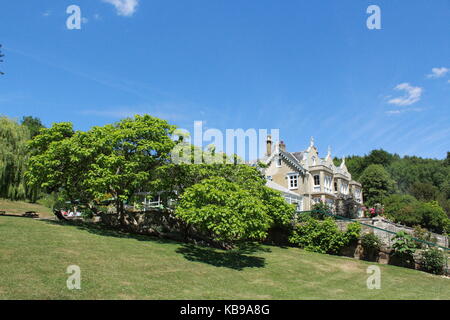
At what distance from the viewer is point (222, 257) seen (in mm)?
23172

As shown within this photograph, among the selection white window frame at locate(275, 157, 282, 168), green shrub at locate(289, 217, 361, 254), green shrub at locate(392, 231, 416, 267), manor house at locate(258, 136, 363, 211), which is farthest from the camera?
white window frame at locate(275, 157, 282, 168)

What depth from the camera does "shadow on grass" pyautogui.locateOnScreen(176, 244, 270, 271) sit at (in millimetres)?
21453

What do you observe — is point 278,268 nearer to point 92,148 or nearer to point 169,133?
point 169,133

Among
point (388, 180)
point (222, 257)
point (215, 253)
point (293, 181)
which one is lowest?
point (222, 257)

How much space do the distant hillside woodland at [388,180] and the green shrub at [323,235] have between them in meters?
24.0

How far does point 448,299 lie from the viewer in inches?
658

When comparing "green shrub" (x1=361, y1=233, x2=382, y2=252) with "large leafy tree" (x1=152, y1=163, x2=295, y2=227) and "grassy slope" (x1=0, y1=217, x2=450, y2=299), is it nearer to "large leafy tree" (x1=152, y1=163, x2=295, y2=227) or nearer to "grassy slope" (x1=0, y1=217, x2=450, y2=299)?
"grassy slope" (x1=0, y1=217, x2=450, y2=299)

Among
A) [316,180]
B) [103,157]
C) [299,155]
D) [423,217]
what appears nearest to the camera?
[103,157]

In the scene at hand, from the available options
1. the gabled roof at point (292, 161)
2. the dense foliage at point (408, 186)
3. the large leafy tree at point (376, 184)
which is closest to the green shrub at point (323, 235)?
the gabled roof at point (292, 161)

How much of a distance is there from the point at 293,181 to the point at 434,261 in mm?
26246

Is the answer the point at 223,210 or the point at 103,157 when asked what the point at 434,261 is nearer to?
the point at 223,210

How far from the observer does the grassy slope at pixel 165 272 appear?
13.9 metres

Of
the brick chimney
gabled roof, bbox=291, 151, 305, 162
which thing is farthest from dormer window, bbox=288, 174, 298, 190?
the brick chimney

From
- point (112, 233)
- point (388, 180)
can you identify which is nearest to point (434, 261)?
point (112, 233)
